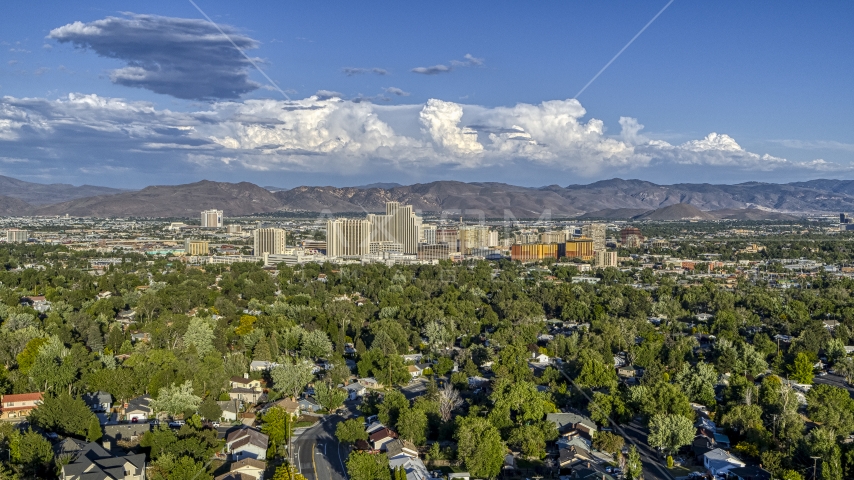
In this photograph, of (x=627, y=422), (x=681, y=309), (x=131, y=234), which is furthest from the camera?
(x=131, y=234)

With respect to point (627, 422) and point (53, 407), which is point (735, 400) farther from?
point (53, 407)

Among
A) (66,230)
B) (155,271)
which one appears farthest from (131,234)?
(155,271)

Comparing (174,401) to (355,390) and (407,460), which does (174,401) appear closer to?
(355,390)

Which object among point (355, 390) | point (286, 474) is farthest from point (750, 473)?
point (355, 390)

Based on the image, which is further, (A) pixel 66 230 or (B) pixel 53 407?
(A) pixel 66 230

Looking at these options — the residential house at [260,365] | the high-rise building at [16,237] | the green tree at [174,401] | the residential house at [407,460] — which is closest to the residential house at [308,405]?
the green tree at [174,401]

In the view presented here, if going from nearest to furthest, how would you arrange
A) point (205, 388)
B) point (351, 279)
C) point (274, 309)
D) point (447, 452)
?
point (447, 452) < point (205, 388) < point (274, 309) < point (351, 279)
